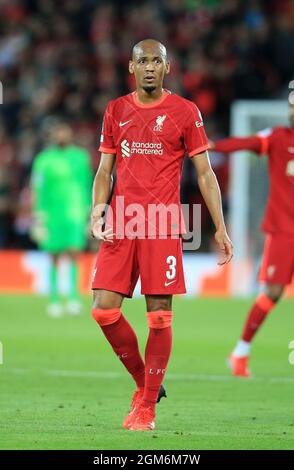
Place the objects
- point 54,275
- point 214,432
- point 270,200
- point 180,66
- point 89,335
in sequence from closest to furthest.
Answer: point 214,432, point 270,200, point 89,335, point 54,275, point 180,66

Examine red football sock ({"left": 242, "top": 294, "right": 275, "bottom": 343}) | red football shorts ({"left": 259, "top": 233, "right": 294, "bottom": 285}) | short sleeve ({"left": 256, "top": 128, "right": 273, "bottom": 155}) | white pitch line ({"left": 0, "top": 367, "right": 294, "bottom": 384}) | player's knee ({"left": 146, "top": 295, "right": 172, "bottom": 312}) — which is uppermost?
short sleeve ({"left": 256, "top": 128, "right": 273, "bottom": 155})

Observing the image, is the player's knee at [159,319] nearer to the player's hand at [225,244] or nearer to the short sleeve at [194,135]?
the player's hand at [225,244]

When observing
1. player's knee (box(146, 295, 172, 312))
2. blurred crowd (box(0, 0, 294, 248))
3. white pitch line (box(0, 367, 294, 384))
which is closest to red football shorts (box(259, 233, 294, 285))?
white pitch line (box(0, 367, 294, 384))

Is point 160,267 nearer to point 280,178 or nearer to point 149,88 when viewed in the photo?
point 149,88

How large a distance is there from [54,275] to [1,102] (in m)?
6.01

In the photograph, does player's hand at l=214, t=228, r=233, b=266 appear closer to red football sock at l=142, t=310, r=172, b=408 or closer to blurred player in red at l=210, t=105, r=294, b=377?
red football sock at l=142, t=310, r=172, b=408

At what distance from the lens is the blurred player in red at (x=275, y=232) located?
10938 millimetres

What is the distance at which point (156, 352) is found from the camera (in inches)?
308

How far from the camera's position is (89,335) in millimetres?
14086

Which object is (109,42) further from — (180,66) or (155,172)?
(155,172)

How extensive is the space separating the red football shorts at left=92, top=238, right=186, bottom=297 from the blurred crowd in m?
12.7

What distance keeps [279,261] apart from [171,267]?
3.36 metres

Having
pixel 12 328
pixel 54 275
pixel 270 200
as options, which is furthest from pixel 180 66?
pixel 270 200

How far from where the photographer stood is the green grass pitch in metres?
7.31
